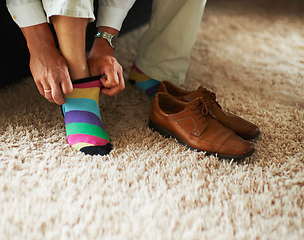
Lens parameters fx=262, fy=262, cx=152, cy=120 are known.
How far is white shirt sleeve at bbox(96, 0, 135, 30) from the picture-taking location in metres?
0.75

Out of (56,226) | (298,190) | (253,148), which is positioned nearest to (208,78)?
(253,148)

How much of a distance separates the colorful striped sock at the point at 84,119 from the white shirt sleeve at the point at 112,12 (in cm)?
19

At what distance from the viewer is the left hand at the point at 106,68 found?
27.5 inches

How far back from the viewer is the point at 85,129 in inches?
26.7

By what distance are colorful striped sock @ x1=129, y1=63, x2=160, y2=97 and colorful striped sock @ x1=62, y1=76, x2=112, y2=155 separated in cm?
31

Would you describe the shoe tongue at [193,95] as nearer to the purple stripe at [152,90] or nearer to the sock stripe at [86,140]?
the purple stripe at [152,90]

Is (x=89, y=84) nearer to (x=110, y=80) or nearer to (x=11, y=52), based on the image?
(x=110, y=80)

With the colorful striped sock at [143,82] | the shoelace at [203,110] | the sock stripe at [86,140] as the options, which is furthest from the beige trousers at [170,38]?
the sock stripe at [86,140]

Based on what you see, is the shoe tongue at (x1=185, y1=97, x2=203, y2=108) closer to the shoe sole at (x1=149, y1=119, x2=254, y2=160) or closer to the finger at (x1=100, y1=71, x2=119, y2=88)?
the shoe sole at (x1=149, y1=119, x2=254, y2=160)

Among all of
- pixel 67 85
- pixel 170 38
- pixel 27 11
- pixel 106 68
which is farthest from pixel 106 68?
pixel 170 38

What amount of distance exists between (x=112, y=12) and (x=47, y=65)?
26cm

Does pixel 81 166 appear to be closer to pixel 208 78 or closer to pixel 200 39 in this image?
pixel 208 78

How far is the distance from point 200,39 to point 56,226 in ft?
4.27

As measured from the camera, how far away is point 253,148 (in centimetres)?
68
